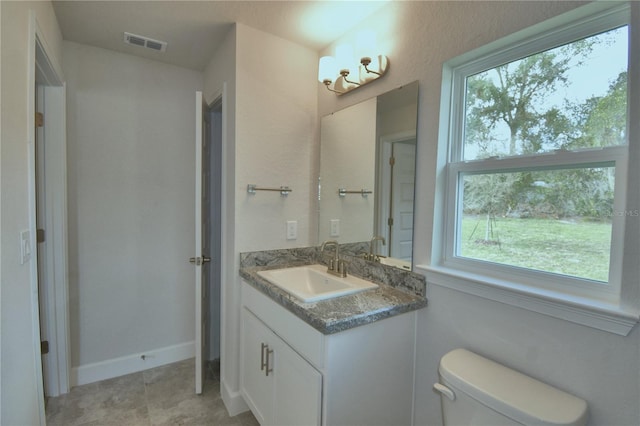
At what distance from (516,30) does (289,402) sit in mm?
1762

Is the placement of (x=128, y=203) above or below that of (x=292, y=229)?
above

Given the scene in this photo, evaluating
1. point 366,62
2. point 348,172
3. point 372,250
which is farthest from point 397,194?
point 366,62

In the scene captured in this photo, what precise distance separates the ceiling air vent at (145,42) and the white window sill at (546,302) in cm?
219

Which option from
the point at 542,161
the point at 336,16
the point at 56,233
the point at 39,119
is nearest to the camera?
the point at 542,161

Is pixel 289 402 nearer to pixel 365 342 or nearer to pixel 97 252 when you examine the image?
pixel 365 342

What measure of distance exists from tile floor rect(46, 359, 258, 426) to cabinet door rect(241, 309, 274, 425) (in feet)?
0.82

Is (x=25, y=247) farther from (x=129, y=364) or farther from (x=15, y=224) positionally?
(x=129, y=364)

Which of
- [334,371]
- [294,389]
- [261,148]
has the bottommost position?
[294,389]

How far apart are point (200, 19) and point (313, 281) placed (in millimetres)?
1660

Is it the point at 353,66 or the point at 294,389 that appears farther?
the point at 353,66

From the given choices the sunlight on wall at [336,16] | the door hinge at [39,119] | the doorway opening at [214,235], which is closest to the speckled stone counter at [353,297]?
the doorway opening at [214,235]

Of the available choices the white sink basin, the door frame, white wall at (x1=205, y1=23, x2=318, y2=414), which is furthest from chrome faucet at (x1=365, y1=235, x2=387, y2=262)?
the door frame

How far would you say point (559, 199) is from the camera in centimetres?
109

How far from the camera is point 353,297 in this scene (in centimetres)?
141
